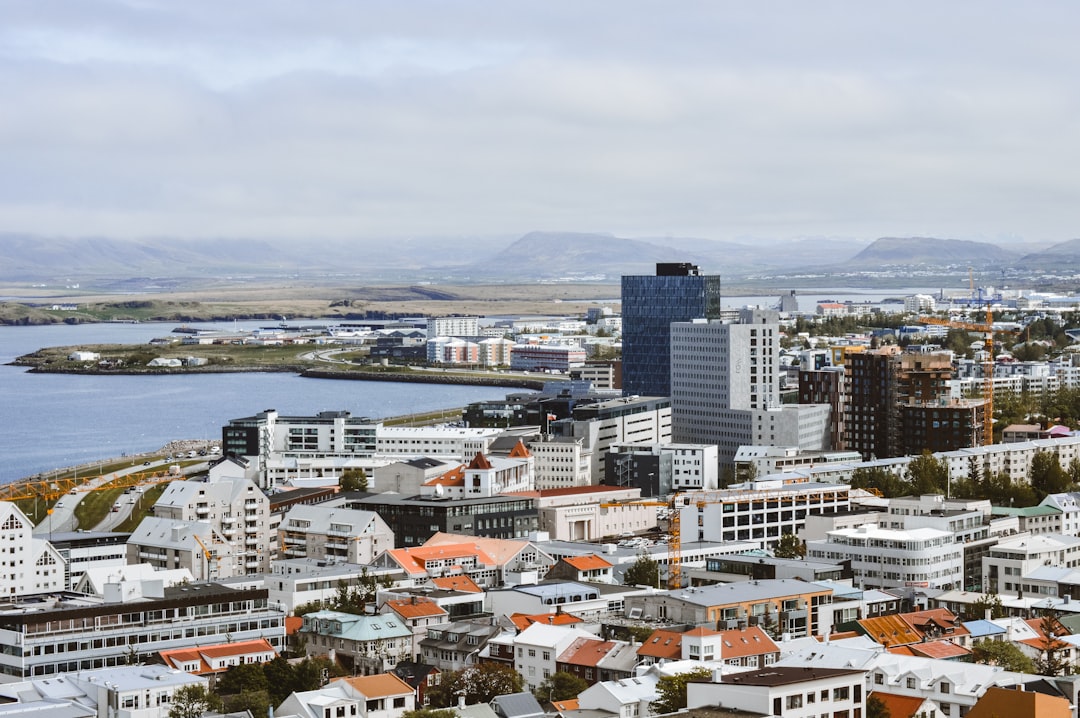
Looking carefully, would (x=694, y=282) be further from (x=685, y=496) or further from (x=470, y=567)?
(x=470, y=567)

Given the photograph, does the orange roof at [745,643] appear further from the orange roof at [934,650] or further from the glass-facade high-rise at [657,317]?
the glass-facade high-rise at [657,317]

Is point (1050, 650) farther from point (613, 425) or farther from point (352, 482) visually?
point (613, 425)

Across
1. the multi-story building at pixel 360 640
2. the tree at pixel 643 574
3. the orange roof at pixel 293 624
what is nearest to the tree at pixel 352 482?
the tree at pixel 643 574

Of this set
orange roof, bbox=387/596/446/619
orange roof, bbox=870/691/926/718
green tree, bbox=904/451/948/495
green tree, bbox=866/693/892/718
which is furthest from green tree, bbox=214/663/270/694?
green tree, bbox=904/451/948/495

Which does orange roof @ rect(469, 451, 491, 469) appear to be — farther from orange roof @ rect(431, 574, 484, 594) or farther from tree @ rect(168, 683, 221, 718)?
tree @ rect(168, 683, 221, 718)

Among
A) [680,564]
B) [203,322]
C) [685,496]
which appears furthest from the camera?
[203,322]

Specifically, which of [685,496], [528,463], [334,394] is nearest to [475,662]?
[685,496]

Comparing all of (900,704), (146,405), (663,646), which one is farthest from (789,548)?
(146,405)
